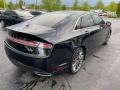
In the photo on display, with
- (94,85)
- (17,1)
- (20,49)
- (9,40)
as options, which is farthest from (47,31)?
(17,1)

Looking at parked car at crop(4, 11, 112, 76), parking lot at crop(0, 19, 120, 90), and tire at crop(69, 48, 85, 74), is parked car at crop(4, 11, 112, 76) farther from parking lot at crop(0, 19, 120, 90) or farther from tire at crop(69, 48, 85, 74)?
parking lot at crop(0, 19, 120, 90)

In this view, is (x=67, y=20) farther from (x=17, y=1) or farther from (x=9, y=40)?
(x=17, y=1)

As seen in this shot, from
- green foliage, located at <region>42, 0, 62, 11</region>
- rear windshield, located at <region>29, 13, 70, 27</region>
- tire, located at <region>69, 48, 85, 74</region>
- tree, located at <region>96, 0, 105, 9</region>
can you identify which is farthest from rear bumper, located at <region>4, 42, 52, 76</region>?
tree, located at <region>96, 0, 105, 9</region>

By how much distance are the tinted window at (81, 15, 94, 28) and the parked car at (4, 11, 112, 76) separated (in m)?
0.03

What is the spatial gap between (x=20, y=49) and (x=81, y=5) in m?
54.0

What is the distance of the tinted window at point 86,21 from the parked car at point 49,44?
3 centimetres

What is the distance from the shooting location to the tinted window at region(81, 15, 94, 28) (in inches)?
174

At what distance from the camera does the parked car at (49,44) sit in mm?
3168

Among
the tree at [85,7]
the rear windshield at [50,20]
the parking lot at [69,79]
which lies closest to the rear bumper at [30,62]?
the parking lot at [69,79]

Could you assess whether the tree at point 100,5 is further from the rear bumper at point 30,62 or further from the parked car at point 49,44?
the rear bumper at point 30,62

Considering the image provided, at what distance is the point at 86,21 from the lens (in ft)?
15.3

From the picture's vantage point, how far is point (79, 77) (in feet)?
13.0

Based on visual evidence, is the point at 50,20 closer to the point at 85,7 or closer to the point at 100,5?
the point at 85,7

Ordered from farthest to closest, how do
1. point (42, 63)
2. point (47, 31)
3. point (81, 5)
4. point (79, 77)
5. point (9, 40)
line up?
point (81, 5) < point (79, 77) < point (9, 40) < point (47, 31) < point (42, 63)
